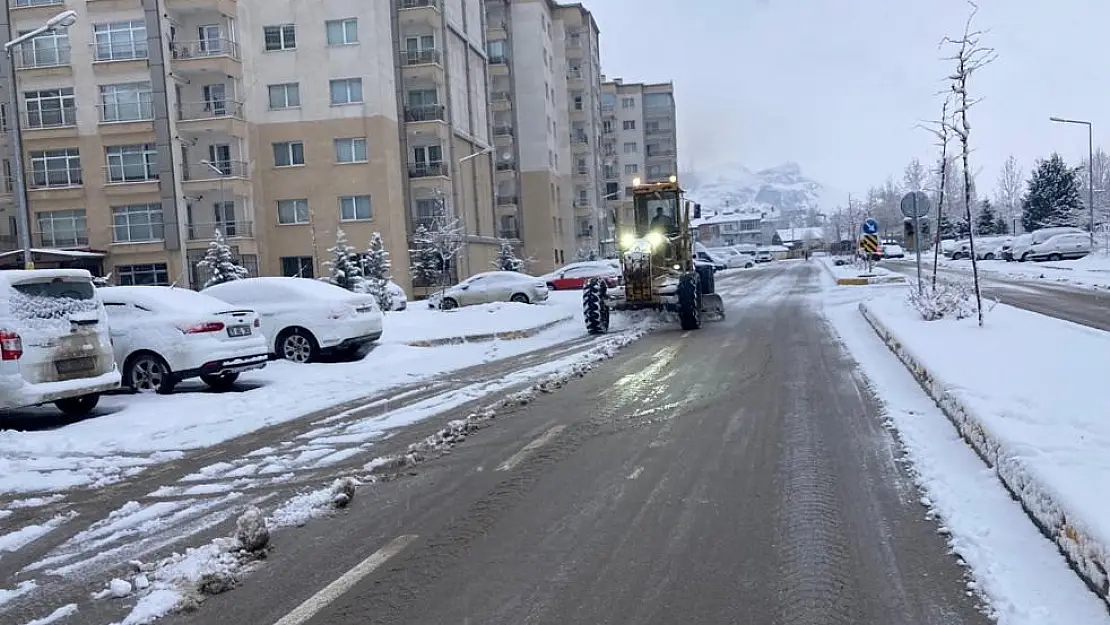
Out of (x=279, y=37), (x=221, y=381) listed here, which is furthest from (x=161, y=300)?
(x=279, y=37)

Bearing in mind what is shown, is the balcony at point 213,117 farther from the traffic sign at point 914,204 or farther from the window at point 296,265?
the traffic sign at point 914,204

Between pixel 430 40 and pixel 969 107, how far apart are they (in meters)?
37.5

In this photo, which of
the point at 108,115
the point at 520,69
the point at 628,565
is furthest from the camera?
the point at 520,69

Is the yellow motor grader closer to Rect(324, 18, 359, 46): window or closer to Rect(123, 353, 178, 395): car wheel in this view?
Rect(123, 353, 178, 395): car wheel

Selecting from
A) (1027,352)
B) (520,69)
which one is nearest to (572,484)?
(1027,352)

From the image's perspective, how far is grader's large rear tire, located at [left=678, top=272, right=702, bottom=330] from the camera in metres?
19.2

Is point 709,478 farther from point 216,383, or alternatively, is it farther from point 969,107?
point 969,107

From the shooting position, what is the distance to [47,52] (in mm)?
42000

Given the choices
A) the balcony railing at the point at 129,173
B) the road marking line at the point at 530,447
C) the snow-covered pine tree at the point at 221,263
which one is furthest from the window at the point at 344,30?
the road marking line at the point at 530,447

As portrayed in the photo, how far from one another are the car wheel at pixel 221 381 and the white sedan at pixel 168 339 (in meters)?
0.43

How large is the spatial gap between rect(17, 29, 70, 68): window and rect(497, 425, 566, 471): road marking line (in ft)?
139

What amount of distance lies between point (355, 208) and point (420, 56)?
32.2 ft

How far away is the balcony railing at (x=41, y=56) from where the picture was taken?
137ft

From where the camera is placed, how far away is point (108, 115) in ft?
137
